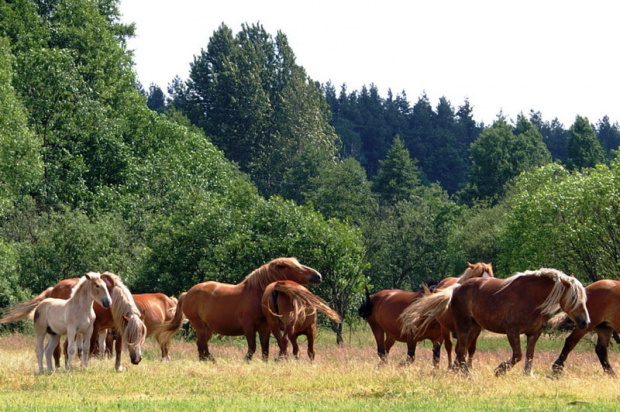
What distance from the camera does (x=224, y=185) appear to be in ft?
176

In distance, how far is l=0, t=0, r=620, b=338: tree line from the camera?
109 ft

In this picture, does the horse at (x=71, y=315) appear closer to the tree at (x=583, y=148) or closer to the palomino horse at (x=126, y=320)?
the palomino horse at (x=126, y=320)

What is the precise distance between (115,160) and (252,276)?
3303cm

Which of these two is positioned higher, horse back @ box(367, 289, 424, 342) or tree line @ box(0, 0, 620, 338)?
tree line @ box(0, 0, 620, 338)

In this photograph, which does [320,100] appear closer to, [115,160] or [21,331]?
[115,160]

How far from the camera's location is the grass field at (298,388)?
11648mm

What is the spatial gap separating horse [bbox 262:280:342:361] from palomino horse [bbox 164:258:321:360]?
0.49 meters

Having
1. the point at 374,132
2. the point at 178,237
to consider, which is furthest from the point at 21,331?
the point at 374,132

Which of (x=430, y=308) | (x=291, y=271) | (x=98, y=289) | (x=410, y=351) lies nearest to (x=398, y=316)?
(x=410, y=351)

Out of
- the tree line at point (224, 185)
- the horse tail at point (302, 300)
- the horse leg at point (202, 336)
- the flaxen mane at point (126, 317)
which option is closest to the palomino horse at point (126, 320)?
the flaxen mane at point (126, 317)

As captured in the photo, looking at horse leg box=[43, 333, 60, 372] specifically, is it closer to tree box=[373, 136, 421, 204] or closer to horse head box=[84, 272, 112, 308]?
horse head box=[84, 272, 112, 308]

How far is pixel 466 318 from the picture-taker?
1496 cm

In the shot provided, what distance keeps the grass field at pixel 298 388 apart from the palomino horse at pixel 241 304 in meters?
1.63

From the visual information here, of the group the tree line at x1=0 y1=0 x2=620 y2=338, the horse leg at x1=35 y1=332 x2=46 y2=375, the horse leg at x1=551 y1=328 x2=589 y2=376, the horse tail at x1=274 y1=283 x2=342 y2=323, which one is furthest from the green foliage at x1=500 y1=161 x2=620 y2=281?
the horse leg at x1=35 y1=332 x2=46 y2=375
